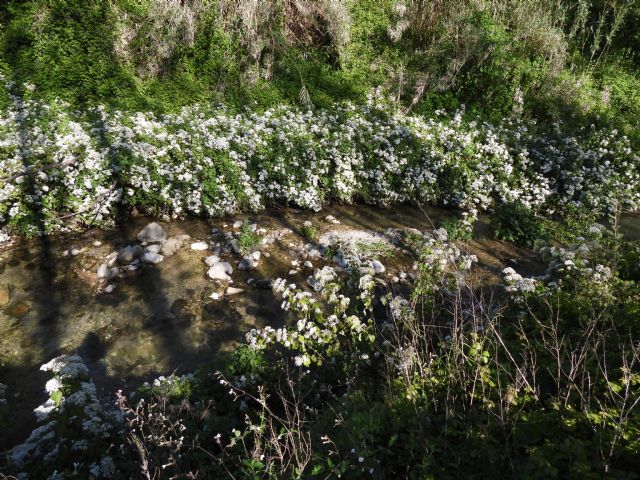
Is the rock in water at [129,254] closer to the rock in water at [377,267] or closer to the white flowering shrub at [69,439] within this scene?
the white flowering shrub at [69,439]

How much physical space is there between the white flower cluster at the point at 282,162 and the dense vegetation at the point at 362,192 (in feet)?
0.15

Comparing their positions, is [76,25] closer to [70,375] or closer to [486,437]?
[70,375]

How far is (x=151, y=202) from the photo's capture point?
23.5ft

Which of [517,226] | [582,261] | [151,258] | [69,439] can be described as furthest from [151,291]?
[517,226]

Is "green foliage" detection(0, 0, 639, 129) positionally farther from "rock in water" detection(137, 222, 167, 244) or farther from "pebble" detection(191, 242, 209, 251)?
"pebble" detection(191, 242, 209, 251)

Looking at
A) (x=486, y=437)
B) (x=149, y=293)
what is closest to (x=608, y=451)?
(x=486, y=437)

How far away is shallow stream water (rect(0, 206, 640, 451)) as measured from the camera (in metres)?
4.64

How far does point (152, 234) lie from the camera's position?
266 inches

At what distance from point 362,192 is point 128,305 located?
4838 millimetres

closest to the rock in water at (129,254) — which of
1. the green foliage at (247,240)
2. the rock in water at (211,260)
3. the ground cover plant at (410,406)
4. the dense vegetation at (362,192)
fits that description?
the dense vegetation at (362,192)

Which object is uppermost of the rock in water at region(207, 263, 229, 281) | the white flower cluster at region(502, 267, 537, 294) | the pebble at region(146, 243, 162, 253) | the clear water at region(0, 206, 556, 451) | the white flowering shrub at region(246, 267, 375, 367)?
the white flower cluster at region(502, 267, 537, 294)

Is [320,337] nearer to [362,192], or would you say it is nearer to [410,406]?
[410,406]

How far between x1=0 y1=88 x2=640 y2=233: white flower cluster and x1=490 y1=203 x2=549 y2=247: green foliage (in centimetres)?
88

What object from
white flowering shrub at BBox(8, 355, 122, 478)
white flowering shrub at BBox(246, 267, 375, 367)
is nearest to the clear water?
white flowering shrub at BBox(8, 355, 122, 478)
